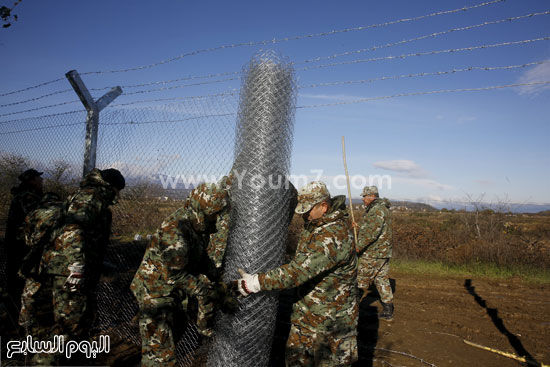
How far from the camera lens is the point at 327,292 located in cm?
251

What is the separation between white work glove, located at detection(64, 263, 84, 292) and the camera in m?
2.78

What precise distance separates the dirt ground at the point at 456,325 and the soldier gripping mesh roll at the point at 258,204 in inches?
81.1

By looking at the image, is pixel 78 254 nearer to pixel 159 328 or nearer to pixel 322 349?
pixel 159 328

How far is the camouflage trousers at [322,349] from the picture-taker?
2.46 meters

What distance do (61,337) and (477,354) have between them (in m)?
4.65

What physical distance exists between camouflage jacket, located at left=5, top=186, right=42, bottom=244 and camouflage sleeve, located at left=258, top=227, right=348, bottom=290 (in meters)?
3.37

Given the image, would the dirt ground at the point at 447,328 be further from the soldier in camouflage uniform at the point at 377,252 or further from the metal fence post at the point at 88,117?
the metal fence post at the point at 88,117

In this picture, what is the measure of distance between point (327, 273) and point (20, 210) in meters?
3.81

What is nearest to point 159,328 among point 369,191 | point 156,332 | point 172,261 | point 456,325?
point 156,332

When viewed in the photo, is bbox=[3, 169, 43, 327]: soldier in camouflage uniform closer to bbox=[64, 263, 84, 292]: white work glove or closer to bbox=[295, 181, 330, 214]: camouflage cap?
bbox=[64, 263, 84, 292]: white work glove

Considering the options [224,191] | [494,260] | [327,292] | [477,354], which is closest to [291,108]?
[224,191]

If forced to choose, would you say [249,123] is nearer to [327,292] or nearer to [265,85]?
[265,85]

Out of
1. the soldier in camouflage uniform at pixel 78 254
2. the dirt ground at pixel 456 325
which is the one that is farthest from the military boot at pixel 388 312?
the soldier in camouflage uniform at pixel 78 254

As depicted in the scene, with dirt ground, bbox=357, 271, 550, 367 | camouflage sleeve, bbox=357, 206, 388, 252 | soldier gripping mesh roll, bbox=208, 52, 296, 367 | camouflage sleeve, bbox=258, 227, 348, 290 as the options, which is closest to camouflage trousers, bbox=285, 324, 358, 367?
soldier gripping mesh roll, bbox=208, 52, 296, 367
